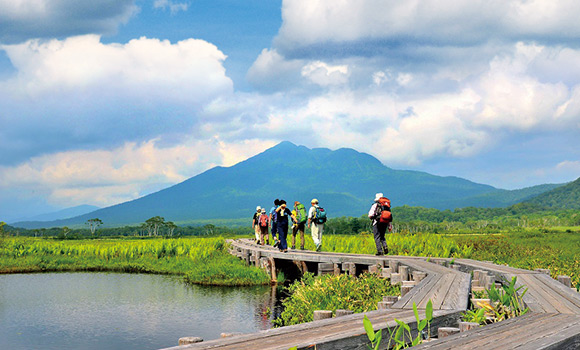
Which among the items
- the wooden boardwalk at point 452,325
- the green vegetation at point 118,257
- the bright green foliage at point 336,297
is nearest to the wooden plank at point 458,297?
the wooden boardwalk at point 452,325

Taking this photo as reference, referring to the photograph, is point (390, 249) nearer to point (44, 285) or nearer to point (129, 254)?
point (44, 285)

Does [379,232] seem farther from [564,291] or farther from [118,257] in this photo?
[118,257]

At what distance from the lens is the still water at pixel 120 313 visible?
14453 mm

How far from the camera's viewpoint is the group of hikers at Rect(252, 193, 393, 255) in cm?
2069

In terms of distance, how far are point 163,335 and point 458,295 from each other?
8102mm

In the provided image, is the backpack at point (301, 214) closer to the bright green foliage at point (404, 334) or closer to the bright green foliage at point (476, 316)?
the bright green foliage at point (476, 316)

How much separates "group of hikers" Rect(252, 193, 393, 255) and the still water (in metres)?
2.97

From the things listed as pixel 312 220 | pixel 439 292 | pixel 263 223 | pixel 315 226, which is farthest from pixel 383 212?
pixel 263 223

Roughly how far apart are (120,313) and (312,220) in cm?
966

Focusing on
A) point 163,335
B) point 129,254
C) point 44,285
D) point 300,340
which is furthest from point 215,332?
point 129,254

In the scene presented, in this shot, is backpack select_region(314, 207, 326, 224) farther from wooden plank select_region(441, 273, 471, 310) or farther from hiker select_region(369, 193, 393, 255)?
wooden plank select_region(441, 273, 471, 310)

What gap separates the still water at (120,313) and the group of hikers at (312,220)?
2974mm

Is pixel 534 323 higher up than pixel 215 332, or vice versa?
pixel 534 323

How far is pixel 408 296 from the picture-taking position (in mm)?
9750
